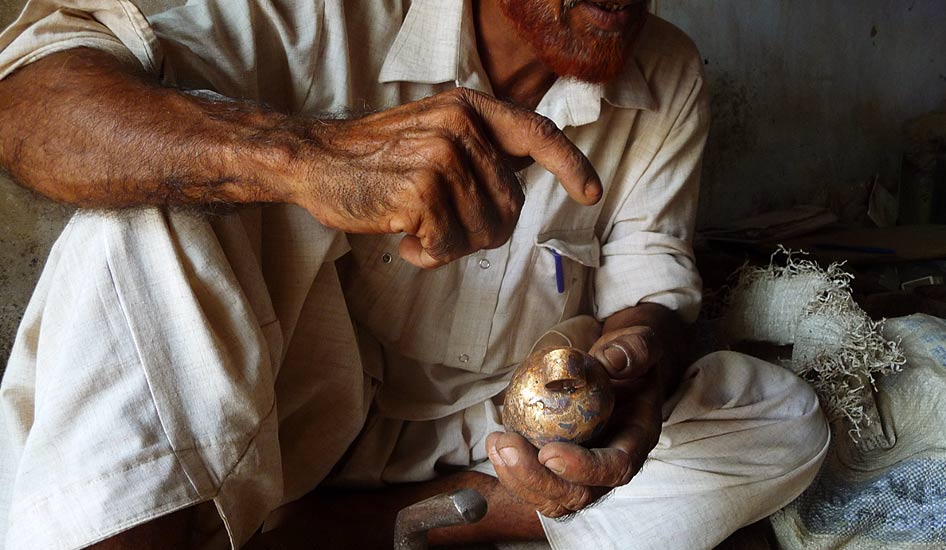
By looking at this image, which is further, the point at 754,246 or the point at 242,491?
the point at 754,246

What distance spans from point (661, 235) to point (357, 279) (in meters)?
0.69

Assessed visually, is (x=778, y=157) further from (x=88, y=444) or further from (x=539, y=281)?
(x=88, y=444)

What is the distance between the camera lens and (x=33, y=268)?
7.04 feet

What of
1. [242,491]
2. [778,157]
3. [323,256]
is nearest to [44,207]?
[323,256]

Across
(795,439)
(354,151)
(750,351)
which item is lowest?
(750,351)

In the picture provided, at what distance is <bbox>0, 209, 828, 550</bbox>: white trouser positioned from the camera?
3.59 ft

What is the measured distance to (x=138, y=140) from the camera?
1.15 metres

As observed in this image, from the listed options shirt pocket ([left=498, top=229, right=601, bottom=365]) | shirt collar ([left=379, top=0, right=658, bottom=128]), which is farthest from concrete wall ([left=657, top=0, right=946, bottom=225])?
shirt collar ([left=379, top=0, right=658, bottom=128])

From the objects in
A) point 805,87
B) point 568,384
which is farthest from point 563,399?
point 805,87

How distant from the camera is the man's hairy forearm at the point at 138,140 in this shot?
114cm

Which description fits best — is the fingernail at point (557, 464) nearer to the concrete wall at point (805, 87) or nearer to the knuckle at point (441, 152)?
the knuckle at point (441, 152)

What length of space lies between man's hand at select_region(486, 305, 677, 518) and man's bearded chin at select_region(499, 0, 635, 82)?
0.52 metres

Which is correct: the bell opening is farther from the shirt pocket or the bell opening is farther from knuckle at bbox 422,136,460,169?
the shirt pocket

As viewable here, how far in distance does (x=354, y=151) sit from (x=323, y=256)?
399 millimetres
